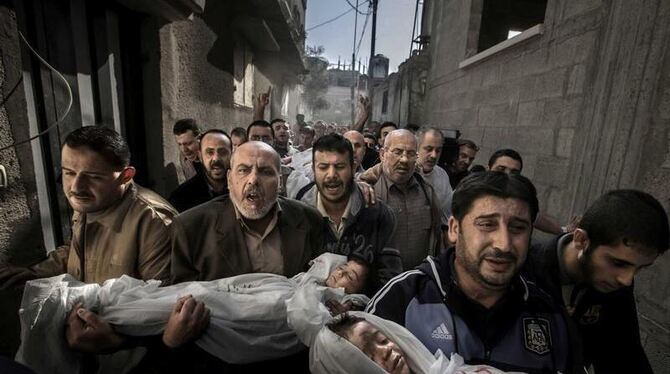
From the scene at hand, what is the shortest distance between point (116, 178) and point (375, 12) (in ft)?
66.3

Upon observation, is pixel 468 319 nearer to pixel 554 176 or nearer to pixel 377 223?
pixel 377 223

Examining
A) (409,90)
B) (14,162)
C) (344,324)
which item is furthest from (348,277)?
(409,90)

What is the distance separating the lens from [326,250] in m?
2.21

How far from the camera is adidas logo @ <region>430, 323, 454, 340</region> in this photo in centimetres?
137

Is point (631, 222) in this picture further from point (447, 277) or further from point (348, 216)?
point (348, 216)

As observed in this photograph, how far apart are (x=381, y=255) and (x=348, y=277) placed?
0.61 m

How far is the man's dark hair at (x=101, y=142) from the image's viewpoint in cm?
164

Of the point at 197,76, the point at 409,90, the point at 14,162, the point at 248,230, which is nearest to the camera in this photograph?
the point at 248,230

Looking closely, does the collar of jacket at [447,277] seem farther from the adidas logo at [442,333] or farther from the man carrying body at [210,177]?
the man carrying body at [210,177]

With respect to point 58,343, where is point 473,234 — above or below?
above

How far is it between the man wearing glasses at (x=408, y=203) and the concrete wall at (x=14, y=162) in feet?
8.83

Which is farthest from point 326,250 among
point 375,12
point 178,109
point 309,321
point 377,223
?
point 375,12

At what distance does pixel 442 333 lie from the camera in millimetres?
1383

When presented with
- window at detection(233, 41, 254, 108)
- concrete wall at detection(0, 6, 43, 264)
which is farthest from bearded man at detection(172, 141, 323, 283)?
window at detection(233, 41, 254, 108)
